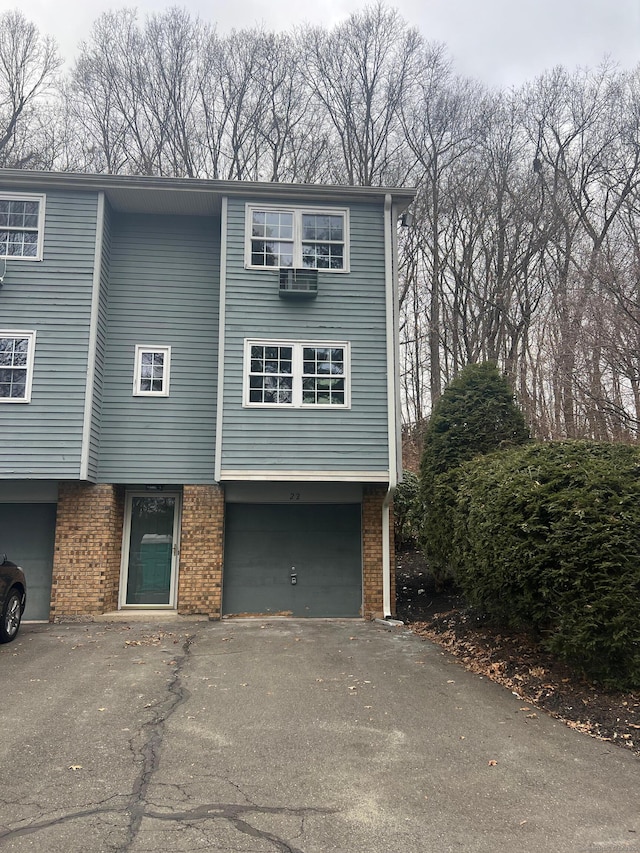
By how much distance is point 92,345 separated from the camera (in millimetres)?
10211

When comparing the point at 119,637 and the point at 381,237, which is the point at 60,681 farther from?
the point at 381,237

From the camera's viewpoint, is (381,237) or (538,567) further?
(381,237)

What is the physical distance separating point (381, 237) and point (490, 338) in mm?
10182

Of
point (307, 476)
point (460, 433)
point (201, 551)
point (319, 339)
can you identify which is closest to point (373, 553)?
point (307, 476)

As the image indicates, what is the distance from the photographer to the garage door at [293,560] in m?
10.8

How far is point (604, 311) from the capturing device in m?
10.5

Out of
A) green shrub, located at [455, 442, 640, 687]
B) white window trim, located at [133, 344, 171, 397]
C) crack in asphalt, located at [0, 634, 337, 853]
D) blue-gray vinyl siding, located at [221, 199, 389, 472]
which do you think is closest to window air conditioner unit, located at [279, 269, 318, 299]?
blue-gray vinyl siding, located at [221, 199, 389, 472]

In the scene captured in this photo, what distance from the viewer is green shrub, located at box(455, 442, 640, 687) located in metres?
5.18

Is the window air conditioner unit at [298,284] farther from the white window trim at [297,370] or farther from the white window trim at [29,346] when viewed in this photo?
the white window trim at [29,346]

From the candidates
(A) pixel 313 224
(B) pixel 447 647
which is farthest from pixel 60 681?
(A) pixel 313 224

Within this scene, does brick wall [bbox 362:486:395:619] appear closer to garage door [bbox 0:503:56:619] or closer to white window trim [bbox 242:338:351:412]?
white window trim [bbox 242:338:351:412]

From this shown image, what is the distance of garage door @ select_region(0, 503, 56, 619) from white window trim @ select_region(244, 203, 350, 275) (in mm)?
5938

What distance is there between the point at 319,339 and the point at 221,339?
5.71 ft

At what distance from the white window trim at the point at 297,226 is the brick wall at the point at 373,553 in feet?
13.9
